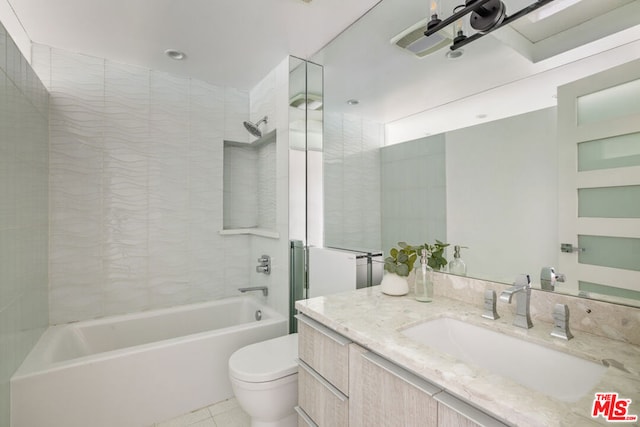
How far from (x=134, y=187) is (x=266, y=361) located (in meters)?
1.79

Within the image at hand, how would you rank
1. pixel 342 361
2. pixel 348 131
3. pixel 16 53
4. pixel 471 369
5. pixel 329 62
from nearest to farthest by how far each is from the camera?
pixel 471 369 → pixel 342 361 → pixel 16 53 → pixel 348 131 → pixel 329 62

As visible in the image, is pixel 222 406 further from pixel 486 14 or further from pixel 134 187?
pixel 486 14

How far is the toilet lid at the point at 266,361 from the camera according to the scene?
1561mm

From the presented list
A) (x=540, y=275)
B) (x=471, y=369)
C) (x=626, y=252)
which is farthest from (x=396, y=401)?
(x=626, y=252)

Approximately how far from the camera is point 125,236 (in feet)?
8.03

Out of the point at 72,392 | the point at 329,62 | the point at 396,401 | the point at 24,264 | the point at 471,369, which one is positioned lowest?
the point at 72,392

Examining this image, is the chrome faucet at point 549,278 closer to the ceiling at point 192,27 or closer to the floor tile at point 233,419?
the ceiling at point 192,27

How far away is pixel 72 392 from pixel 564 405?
2.21 m

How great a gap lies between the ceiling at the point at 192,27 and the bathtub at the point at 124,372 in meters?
2.01

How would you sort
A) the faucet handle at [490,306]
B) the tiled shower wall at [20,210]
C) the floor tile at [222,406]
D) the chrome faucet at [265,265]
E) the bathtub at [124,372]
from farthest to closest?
the chrome faucet at [265,265] → the floor tile at [222,406] → the bathtub at [124,372] → the tiled shower wall at [20,210] → the faucet handle at [490,306]

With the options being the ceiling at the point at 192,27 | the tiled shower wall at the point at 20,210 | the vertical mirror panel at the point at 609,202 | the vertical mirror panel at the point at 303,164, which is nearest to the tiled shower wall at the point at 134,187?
the tiled shower wall at the point at 20,210

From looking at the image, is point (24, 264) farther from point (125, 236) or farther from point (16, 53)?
point (16, 53)

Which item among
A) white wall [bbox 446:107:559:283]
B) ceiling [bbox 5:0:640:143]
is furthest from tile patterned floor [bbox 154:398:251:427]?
ceiling [bbox 5:0:640:143]

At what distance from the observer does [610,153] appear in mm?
978
